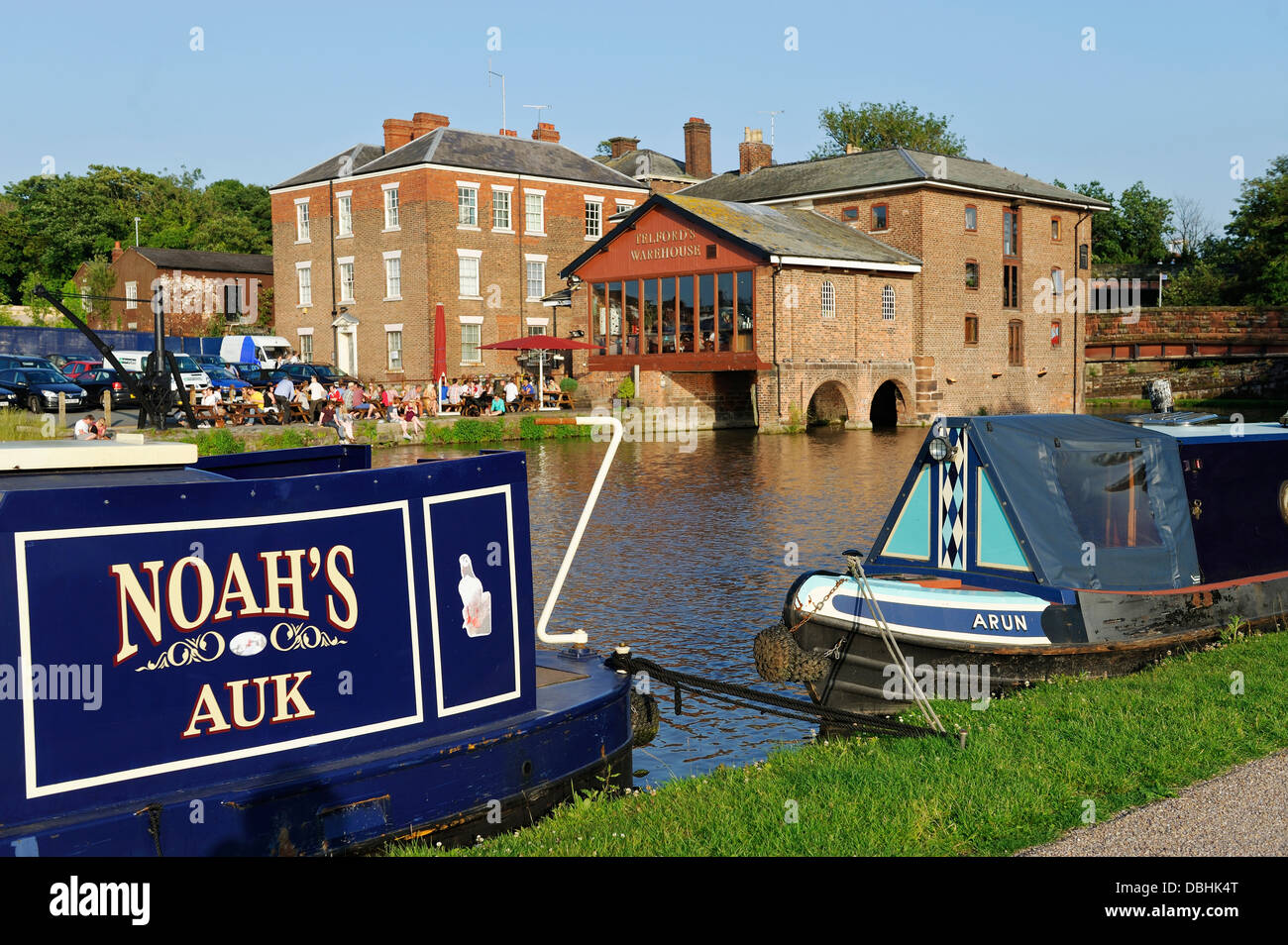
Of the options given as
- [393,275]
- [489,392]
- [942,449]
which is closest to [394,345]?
[393,275]

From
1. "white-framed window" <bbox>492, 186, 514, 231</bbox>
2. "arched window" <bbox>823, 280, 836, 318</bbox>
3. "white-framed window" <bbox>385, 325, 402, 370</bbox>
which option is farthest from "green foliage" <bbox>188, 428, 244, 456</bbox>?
"white-framed window" <bbox>492, 186, 514, 231</bbox>

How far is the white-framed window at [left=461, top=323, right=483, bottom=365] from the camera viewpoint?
52438 millimetres

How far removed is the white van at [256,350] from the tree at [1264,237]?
48.1 m

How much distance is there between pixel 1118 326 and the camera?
197 ft

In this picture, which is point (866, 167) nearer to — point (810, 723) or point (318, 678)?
point (810, 723)

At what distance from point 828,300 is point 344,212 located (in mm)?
23311

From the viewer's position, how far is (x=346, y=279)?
182 feet

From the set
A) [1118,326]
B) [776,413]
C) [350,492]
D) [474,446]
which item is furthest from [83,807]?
[1118,326]

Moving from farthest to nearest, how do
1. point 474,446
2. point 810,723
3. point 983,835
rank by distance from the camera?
point 474,446 → point 810,723 → point 983,835

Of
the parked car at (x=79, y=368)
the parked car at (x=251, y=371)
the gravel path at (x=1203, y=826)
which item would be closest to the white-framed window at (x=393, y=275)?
the parked car at (x=251, y=371)

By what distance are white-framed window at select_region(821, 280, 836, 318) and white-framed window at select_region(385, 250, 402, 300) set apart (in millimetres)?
18819

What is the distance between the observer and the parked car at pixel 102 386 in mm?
39938

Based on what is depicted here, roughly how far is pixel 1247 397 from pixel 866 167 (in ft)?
77.7

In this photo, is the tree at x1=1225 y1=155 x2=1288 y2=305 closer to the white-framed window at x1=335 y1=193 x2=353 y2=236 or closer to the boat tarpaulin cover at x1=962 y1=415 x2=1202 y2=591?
the white-framed window at x1=335 y1=193 x2=353 y2=236
